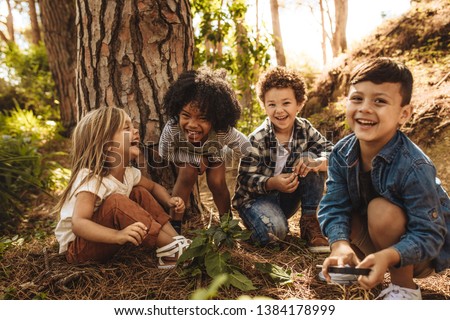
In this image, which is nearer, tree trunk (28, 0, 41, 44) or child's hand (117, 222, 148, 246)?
child's hand (117, 222, 148, 246)

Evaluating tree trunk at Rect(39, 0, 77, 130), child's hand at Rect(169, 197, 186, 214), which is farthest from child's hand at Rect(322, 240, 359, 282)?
tree trunk at Rect(39, 0, 77, 130)

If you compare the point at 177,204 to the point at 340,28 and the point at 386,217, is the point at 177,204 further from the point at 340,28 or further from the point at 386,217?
the point at 340,28

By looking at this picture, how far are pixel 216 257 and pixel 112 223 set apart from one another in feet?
1.90

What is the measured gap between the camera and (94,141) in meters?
2.17

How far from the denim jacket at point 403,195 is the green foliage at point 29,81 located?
5.97m

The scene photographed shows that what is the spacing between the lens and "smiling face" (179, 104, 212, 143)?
243 centimetres

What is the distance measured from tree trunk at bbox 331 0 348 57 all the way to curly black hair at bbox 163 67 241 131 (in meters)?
3.61

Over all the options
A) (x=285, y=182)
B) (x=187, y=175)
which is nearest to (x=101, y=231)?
(x=187, y=175)

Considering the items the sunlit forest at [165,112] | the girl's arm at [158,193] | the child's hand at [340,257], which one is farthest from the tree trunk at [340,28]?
the child's hand at [340,257]

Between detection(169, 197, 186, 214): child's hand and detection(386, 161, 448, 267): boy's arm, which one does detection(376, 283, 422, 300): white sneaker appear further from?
detection(169, 197, 186, 214): child's hand

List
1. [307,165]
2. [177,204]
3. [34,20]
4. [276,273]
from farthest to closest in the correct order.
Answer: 1. [34,20]
2. [307,165]
3. [177,204]
4. [276,273]

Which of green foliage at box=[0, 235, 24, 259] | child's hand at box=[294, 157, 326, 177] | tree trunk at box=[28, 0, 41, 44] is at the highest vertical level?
tree trunk at box=[28, 0, 41, 44]

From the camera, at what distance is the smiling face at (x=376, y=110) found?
5.39 feet

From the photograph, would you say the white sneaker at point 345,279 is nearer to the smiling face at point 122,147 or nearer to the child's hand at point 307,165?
the child's hand at point 307,165
